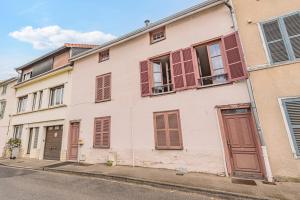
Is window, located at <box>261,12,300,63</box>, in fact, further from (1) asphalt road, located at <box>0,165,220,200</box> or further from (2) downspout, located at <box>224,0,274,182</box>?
(1) asphalt road, located at <box>0,165,220,200</box>

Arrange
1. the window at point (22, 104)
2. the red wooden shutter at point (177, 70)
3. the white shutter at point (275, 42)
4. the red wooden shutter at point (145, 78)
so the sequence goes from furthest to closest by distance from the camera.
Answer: the window at point (22, 104), the red wooden shutter at point (145, 78), the red wooden shutter at point (177, 70), the white shutter at point (275, 42)

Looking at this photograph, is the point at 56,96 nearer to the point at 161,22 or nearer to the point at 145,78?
the point at 145,78

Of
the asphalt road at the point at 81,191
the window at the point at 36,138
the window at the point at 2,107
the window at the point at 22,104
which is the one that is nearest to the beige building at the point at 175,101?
the asphalt road at the point at 81,191

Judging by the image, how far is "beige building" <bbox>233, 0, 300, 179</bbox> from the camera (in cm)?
530

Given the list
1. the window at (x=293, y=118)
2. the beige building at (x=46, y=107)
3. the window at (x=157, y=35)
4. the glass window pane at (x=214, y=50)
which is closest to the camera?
the window at (x=293, y=118)

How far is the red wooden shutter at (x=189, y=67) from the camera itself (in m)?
7.30

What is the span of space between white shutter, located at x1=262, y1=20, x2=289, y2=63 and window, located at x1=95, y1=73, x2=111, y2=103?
7.69 m

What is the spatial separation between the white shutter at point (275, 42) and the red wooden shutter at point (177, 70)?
3258 mm

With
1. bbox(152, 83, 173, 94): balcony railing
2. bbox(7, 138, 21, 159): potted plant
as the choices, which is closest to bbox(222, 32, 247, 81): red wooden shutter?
bbox(152, 83, 173, 94): balcony railing

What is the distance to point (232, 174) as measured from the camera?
19.8ft

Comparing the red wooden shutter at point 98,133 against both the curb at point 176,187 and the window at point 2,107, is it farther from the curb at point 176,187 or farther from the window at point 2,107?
Answer: the window at point 2,107

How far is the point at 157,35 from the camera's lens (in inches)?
350

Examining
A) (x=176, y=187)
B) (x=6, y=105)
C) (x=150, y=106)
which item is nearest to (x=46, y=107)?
(x=6, y=105)

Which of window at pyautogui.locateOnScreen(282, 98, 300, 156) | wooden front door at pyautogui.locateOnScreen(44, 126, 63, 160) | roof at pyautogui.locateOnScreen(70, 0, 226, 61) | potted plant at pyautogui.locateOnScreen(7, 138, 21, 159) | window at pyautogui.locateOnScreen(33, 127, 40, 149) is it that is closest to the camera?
window at pyautogui.locateOnScreen(282, 98, 300, 156)
